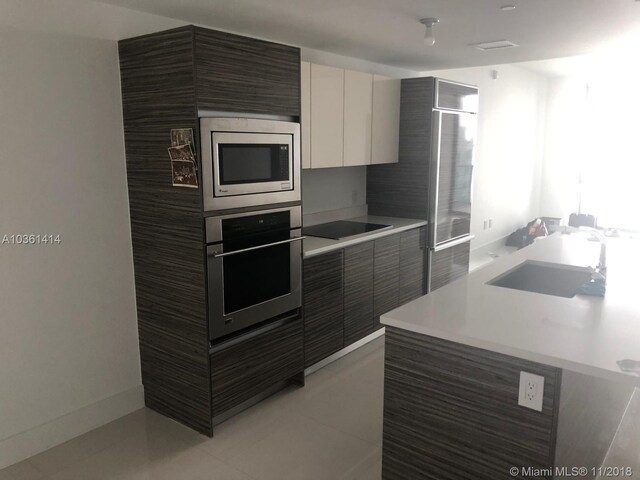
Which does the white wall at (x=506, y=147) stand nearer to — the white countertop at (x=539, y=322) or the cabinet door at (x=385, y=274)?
the cabinet door at (x=385, y=274)

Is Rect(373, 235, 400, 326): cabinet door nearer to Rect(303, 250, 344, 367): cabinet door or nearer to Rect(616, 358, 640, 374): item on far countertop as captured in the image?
Rect(303, 250, 344, 367): cabinet door

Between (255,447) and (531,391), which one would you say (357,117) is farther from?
(531,391)

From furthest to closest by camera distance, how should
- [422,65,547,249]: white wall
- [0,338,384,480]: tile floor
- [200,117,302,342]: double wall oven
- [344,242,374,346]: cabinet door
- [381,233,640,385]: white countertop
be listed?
1. [422,65,547,249]: white wall
2. [344,242,374,346]: cabinet door
3. [200,117,302,342]: double wall oven
4. [0,338,384,480]: tile floor
5. [381,233,640,385]: white countertop

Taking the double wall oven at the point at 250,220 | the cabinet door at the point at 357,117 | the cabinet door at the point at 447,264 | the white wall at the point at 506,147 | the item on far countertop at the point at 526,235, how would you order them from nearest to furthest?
the double wall oven at the point at 250,220
the cabinet door at the point at 357,117
the cabinet door at the point at 447,264
the white wall at the point at 506,147
the item on far countertop at the point at 526,235

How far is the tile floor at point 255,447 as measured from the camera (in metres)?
2.52

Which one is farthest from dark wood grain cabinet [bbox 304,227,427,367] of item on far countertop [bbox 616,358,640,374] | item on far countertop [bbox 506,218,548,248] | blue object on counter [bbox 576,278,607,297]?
item on far countertop [bbox 506,218,548,248]

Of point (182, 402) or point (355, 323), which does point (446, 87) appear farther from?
point (182, 402)

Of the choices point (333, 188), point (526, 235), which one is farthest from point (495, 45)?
point (526, 235)

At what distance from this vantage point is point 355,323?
12.7ft

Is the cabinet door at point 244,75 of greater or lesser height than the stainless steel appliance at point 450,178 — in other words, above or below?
above

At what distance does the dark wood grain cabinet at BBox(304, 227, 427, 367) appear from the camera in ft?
11.3

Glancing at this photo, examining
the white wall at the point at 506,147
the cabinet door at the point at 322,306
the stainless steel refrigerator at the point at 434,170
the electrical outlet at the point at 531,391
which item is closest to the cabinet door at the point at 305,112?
the cabinet door at the point at 322,306

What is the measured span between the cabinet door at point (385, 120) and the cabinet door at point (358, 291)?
924 mm

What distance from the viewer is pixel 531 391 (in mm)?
1729
